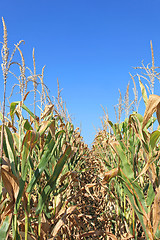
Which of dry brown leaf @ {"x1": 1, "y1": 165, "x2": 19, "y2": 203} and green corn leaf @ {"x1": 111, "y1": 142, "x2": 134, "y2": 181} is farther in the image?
green corn leaf @ {"x1": 111, "y1": 142, "x2": 134, "y2": 181}

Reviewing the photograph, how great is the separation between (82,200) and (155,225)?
153cm

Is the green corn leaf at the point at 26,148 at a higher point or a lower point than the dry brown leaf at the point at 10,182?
higher

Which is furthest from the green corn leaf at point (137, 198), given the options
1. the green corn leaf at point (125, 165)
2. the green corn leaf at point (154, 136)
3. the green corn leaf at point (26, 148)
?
the green corn leaf at point (26, 148)

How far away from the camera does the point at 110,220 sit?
75.9 inches

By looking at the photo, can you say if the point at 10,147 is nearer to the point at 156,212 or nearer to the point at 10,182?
the point at 10,182

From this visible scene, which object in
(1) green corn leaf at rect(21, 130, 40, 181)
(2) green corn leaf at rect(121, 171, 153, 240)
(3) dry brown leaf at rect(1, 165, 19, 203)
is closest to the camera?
(3) dry brown leaf at rect(1, 165, 19, 203)

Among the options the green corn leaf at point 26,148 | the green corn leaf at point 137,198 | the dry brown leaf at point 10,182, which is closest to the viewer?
the dry brown leaf at point 10,182

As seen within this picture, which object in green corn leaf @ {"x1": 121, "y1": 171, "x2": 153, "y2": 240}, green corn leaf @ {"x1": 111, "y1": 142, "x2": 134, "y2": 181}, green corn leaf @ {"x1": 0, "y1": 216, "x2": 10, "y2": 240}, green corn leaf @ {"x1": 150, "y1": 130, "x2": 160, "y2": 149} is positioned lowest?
green corn leaf @ {"x1": 0, "y1": 216, "x2": 10, "y2": 240}

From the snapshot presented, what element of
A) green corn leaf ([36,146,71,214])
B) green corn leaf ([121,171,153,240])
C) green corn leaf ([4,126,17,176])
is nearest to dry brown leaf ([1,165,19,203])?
green corn leaf ([4,126,17,176])

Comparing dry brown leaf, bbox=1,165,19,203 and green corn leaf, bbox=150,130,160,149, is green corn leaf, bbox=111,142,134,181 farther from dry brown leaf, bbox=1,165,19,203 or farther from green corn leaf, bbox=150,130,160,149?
dry brown leaf, bbox=1,165,19,203

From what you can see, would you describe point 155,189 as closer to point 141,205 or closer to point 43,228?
point 141,205

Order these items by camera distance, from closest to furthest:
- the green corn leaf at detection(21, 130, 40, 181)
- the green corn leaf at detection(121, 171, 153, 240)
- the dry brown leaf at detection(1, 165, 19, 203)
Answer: the dry brown leaf at detection(1, 165, 19, 203) < the green corn leaf at detection(21, 130, 40, 181) < the green corn leaf at detection(121, 171, 153, 240)

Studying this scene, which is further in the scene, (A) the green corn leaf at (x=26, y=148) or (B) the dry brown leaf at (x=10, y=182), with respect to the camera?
(A) the green corn leaf at (x=26, y=148)

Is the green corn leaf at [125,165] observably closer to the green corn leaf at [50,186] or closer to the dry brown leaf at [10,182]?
the green corn leaf at [50,186]
